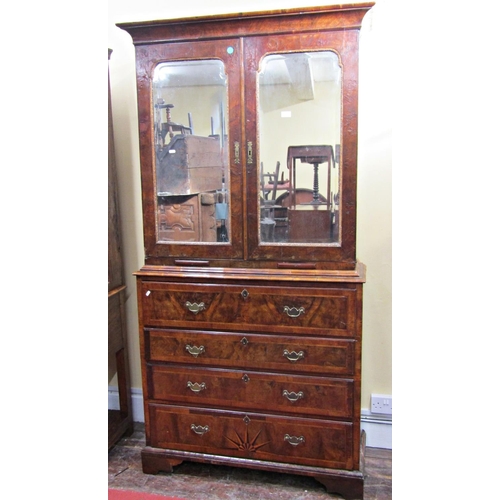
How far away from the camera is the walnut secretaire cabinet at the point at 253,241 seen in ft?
4.78

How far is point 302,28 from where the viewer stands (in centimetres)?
141

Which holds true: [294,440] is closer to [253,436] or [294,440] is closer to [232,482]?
[253,436]

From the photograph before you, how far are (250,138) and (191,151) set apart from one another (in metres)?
0.28

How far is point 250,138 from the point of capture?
4.94 ft

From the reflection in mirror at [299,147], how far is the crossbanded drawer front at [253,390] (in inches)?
22.6

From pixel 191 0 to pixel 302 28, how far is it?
0.77m

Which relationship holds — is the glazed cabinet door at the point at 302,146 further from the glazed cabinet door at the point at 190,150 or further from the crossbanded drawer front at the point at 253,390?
the crossbanded drawer front at the point at 253,390

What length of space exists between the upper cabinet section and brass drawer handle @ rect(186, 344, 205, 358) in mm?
358

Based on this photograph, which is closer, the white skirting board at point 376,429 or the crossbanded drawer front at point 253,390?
the crossbanded drawer front at point 253,390

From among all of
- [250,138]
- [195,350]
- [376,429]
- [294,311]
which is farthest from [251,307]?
[376,429]

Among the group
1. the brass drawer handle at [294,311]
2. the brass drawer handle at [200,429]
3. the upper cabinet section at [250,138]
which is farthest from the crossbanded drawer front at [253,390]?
the upper cabinet section at [250,138]

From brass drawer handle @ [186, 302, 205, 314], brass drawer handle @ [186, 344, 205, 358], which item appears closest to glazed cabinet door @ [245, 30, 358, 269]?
brass drawer handle @ [186, 302, 205, 314]

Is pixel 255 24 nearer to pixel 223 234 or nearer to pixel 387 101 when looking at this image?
pixel 387 101

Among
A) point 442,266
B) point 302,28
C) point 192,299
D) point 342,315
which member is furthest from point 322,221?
point 442,266
